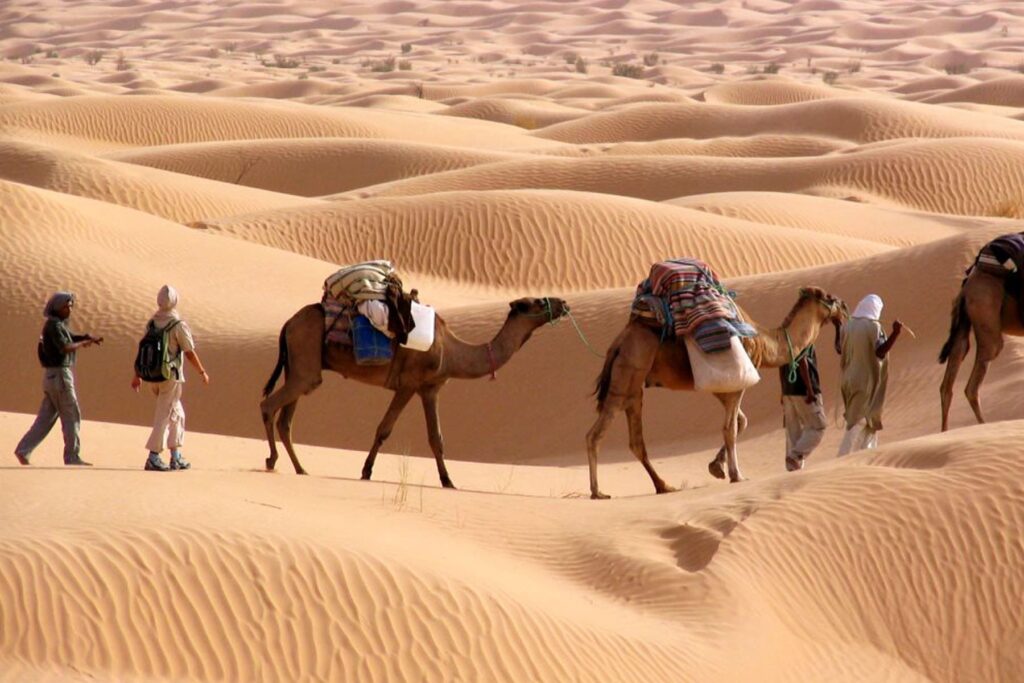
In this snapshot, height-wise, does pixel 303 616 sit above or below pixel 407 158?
above

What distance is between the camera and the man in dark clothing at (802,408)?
12.1 m

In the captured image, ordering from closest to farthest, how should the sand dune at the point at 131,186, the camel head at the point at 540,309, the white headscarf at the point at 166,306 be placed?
the white headscarf at the point at 166,306 → the camel head at the point at 540,309 → the sand dune at the point at 131,186

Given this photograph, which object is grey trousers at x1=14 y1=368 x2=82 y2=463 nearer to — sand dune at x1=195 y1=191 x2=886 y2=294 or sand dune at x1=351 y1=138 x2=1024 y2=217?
sand dune at x1=195 y1=191 x2=886 y2=294

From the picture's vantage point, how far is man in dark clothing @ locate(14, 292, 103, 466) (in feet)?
36.3

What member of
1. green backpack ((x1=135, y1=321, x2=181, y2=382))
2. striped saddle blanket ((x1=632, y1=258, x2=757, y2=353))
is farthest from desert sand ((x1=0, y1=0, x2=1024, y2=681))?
striped saddle blanket ((x1=632, y1=258, x2=757, y2=353))

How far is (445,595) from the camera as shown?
26.3 ft

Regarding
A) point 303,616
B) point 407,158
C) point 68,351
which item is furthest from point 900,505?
point 407,158

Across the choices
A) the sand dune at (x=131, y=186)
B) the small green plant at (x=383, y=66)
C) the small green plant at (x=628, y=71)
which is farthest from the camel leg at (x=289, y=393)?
the small green plant at (x=383, y=66)

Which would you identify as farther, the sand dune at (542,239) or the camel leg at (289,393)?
the sand dune at (542,239)

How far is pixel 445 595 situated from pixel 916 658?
2864mm

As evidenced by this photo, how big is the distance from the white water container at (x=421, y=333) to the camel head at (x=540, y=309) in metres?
0.70

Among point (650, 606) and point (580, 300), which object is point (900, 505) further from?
point (580, 300)

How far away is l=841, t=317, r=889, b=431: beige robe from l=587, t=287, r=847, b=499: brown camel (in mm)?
952

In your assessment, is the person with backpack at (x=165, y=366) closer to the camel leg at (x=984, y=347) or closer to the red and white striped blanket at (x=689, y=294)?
the red and white striped blanket at (x=689, y=294)
